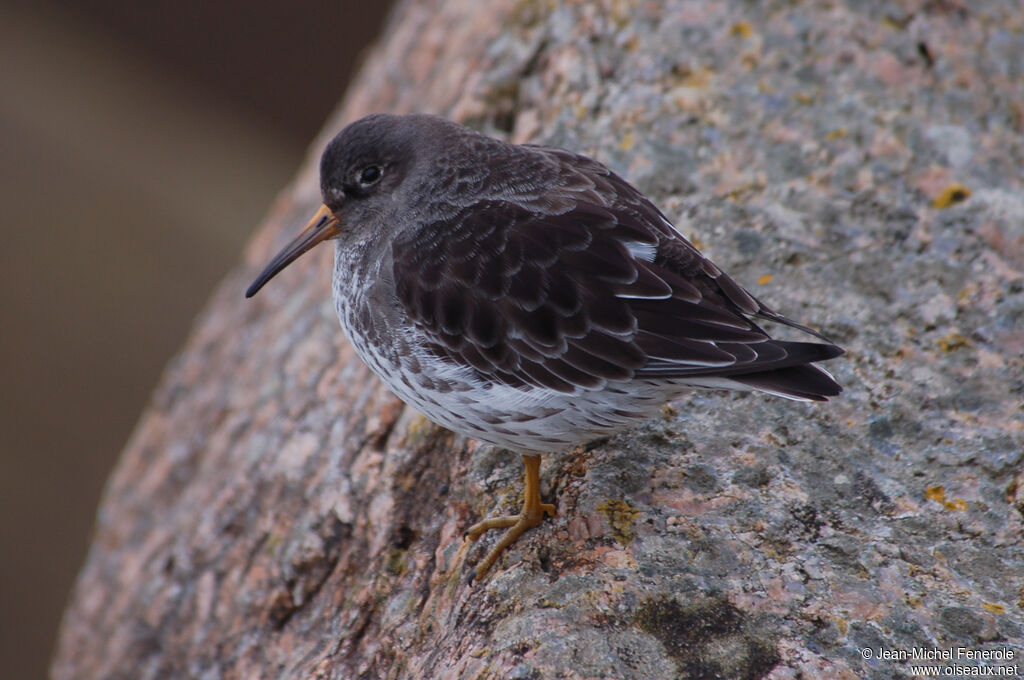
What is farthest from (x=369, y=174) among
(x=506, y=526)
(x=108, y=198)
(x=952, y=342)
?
(x=108, y=198)

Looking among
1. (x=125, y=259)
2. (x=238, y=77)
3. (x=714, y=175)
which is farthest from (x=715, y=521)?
(x=238, y=77)

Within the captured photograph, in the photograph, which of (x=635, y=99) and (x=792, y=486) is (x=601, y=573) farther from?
(x=635, y=99)

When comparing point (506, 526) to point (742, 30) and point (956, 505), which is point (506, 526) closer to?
point (956, 505)

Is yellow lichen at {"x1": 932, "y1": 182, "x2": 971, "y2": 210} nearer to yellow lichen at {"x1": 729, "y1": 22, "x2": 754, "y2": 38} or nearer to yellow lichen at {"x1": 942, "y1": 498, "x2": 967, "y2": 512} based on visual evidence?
yellow lichen at {"x1": 729, "y1": 22, "x2": 754, "y2": 38}

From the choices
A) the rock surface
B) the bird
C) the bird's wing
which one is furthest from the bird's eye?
the rock surface

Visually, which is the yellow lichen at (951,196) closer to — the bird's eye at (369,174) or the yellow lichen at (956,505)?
the yellow lichen at (956,505)
